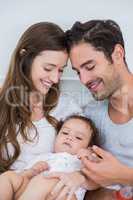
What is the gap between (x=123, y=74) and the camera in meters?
1.87

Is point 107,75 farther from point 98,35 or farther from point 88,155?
point 88,155

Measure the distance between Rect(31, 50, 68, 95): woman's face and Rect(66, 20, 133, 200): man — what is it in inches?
2.7

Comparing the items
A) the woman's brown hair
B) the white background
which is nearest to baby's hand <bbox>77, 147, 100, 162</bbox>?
the woman's brown hair

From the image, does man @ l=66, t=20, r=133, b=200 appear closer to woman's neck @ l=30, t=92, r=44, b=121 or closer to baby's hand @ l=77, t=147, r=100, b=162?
baby's hand @ l=77, t=147, r=100, b=162

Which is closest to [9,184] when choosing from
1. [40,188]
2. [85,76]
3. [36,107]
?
[40,188]

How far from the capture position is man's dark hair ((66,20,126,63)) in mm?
1780

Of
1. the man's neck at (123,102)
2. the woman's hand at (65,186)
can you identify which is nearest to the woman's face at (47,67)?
the man's neck at (123,102)

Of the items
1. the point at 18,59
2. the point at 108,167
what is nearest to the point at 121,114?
the point at 108,167

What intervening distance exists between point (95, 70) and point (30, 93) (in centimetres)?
35

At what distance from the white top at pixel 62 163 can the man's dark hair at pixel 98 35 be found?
52 cm

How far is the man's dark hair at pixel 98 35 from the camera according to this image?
1.78 m

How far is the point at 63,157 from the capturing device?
168 centimetres

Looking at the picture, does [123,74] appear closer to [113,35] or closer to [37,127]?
[113,35]

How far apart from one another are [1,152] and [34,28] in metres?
0.62
